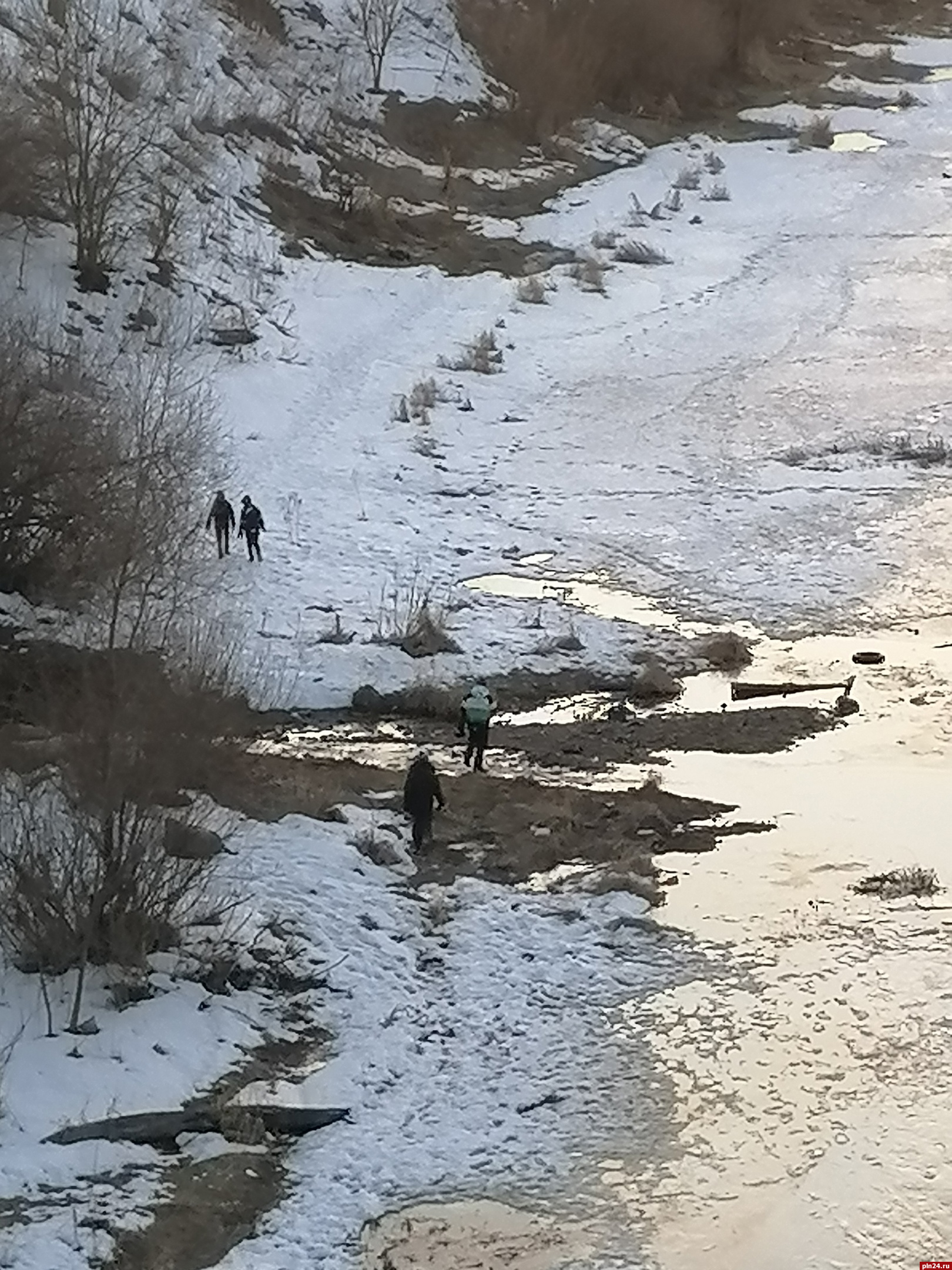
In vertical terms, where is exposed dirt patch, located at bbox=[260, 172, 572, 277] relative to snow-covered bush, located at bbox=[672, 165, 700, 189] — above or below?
below

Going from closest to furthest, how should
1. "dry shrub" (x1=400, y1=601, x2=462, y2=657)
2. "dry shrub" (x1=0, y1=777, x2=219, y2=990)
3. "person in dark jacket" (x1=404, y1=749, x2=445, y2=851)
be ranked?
"dry shrub" (x1=0, y1=777, x2=219, y2=990) → "person in dark jacket" (x1=404, y1=749, x2=445, y2=851) → "dry shrub" (x1=400, y1=601, x2=462, y2=657)

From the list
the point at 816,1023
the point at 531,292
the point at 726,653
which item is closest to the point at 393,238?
A: the point at 531,292

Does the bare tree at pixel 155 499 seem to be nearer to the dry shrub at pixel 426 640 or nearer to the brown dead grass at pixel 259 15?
the dry shrub at pixel 426 640

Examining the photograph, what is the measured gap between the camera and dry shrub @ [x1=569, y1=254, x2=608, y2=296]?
35.2 meters

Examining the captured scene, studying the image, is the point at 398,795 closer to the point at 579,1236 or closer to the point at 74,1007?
the point at 74,1007

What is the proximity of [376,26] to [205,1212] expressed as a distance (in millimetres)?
33238

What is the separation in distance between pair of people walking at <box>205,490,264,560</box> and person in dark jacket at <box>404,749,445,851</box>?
629 centimetres

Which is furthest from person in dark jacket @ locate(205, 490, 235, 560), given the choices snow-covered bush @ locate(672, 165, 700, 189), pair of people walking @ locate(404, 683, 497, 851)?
snow-covered bush @ locate(672, 165, 700, 189)

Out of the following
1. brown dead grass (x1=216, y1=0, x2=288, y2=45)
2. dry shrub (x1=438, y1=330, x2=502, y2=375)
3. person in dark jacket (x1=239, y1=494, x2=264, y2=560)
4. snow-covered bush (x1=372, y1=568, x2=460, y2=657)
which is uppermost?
brown dead grass (x1=216, y1=0, x2=288, y2=45)

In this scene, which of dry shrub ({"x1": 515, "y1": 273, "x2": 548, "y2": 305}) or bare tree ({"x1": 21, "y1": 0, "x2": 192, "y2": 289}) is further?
dry shrub ({"x1": 515, "y1": 273, "x2": 548, "y2": 305})

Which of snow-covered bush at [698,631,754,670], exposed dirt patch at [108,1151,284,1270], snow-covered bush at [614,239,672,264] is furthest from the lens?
snow-covered bush at [614,239,672,264]

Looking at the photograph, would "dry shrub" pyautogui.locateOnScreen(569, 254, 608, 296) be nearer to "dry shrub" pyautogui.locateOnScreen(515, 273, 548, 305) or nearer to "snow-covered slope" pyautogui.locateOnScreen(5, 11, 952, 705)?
"snow-covered slope" pyautogui.locateOnScreen(5, 11, 952, 705)

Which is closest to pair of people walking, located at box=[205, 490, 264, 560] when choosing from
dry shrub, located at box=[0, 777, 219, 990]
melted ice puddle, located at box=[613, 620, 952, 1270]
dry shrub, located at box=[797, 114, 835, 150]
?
melted ice puddle, located at box=[613, 620, 952, 1270]

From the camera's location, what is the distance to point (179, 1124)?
1283 centimetres
